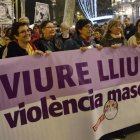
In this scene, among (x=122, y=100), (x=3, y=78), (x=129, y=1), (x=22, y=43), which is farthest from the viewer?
(x=129, y=1)

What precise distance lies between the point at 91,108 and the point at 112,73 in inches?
24.2

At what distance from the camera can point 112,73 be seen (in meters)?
5.84

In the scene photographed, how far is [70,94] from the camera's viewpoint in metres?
5.39

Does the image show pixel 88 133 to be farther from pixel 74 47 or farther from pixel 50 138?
pixel 74 47

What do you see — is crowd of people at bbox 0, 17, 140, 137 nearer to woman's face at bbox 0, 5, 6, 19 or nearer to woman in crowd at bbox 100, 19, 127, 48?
woman in crowd at bbox 100, 19, 127, 48

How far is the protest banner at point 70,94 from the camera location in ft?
16.2

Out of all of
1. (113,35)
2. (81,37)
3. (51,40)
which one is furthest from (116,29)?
(51,40)

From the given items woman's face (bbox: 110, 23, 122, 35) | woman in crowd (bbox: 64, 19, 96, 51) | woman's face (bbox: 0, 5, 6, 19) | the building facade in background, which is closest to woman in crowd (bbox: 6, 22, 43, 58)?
woman in crowd (bbox: 64, 19, 96, 51)

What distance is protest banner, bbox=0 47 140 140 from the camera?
4.93 m

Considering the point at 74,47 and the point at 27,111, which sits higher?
the point at 74,47

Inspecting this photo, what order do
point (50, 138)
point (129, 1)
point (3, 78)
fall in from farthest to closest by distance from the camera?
1. point (129, 1)
2. point (50, 138)
3. point (3, 78)

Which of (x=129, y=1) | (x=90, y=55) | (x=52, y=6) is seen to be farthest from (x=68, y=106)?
(x=129, y=1)

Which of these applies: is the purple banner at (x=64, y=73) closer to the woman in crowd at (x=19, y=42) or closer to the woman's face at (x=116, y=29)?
the woman in crowd at (x=19, y=42)

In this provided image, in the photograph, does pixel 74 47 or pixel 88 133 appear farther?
pixel 74 47
